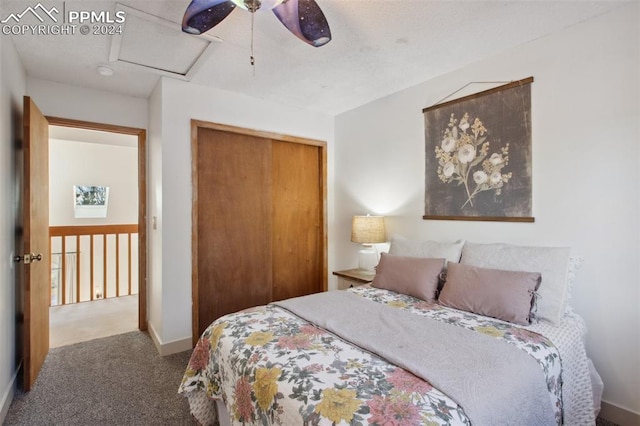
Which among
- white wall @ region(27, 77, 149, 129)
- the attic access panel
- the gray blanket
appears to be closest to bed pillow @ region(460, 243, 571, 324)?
the gray blanket

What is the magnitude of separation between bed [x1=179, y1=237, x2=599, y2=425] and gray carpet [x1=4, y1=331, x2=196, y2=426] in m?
0.51

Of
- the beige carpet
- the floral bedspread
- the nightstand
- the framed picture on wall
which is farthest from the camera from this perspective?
the framed picture on wall

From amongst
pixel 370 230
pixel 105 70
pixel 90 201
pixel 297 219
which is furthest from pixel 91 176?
pixel 370 230

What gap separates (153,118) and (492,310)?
10.8 feet

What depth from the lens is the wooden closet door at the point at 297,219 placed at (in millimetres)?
3629

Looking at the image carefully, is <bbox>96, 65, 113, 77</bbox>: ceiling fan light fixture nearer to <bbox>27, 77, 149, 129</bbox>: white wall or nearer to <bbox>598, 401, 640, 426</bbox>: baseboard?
<bbox>27, 77, 149, 129</bbox>: white wall

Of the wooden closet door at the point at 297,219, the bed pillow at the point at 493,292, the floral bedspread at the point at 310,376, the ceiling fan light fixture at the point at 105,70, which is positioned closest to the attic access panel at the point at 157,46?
the ceiling fan light fixture at the point at 105,70

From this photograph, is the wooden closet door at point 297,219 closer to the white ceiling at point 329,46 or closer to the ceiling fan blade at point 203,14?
the white ceiling at point 329,46

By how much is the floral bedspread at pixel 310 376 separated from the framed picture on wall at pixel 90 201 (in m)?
4.72

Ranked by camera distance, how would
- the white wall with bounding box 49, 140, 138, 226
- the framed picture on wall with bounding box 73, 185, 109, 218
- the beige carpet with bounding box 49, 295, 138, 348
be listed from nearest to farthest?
1. the beige carpet with bounding box 49, 295, 138, 348
2. the white wall with bounding box 49, 140, 138, 226
3. the framed picture on wall with bounding box 73, 185, 109, 218

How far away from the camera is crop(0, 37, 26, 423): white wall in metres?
1.96

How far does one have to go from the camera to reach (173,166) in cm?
284

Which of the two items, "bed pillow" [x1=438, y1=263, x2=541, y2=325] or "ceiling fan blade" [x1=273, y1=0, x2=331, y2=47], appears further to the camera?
"bed pillow" [x1=438, y1=263, x2=541, y2=325]

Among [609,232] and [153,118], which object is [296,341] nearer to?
[609,232]
